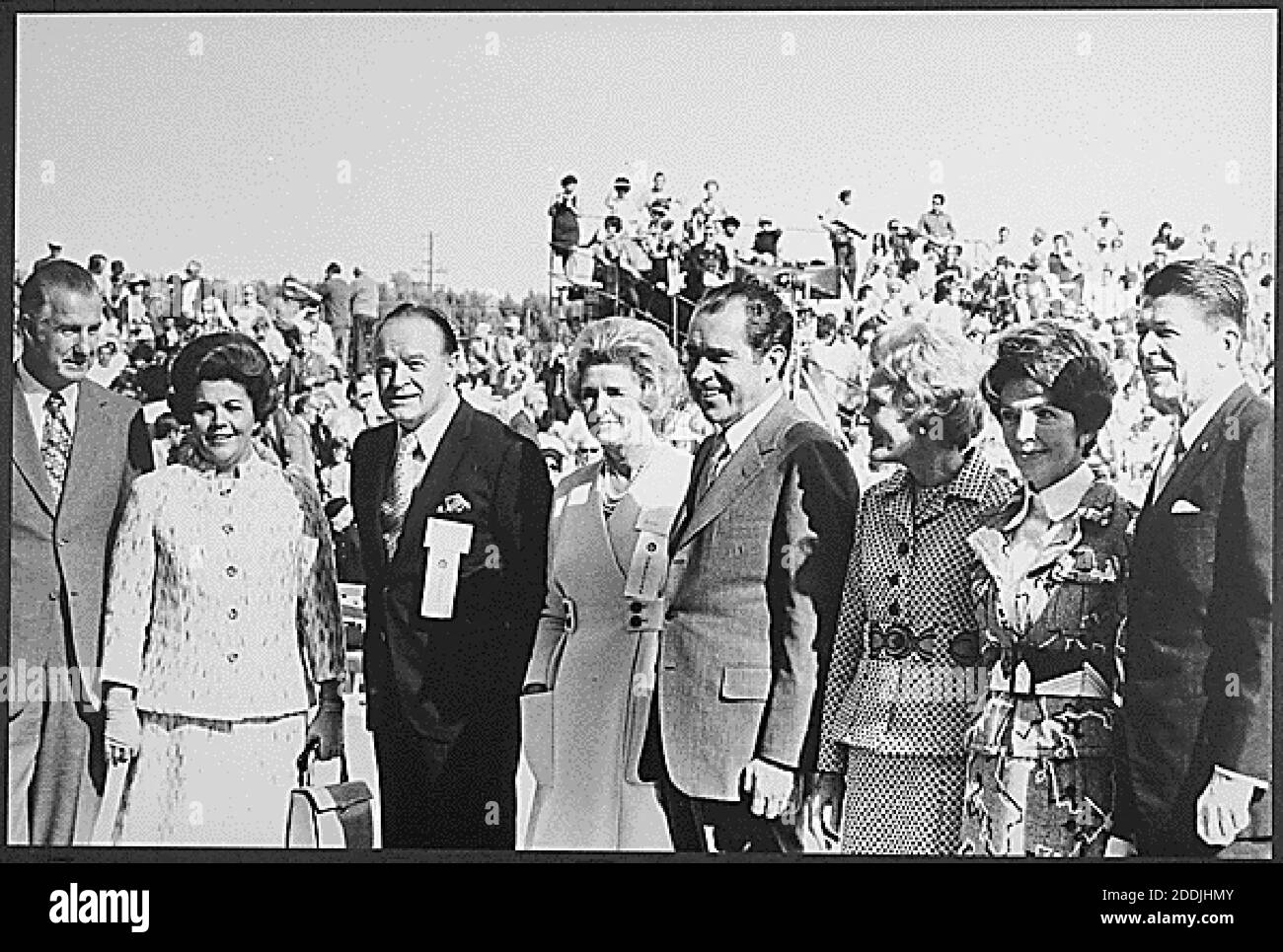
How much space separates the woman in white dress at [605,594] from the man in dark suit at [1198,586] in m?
0.88

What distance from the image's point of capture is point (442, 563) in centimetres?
337

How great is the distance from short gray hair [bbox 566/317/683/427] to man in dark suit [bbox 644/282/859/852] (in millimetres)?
84

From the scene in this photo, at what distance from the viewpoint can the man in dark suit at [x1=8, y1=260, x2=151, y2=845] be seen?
134 inches

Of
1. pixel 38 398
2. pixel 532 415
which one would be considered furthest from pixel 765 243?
pixel 38 398

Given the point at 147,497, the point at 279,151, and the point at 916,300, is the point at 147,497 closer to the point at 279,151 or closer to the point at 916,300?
the point at 279,151

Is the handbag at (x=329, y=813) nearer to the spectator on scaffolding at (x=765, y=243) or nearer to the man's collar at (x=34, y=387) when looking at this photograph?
the man's collar at (x=34, y=387)

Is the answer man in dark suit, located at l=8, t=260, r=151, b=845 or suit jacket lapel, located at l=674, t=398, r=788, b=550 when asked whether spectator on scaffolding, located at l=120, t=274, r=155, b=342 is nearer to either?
man in dark suit, located at l=8, t=260, r=151, b=845

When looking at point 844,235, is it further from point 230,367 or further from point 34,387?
point 34,387

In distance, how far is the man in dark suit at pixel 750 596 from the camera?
332 cm

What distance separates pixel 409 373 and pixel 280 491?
33cm

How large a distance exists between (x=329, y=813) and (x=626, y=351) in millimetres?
1039
